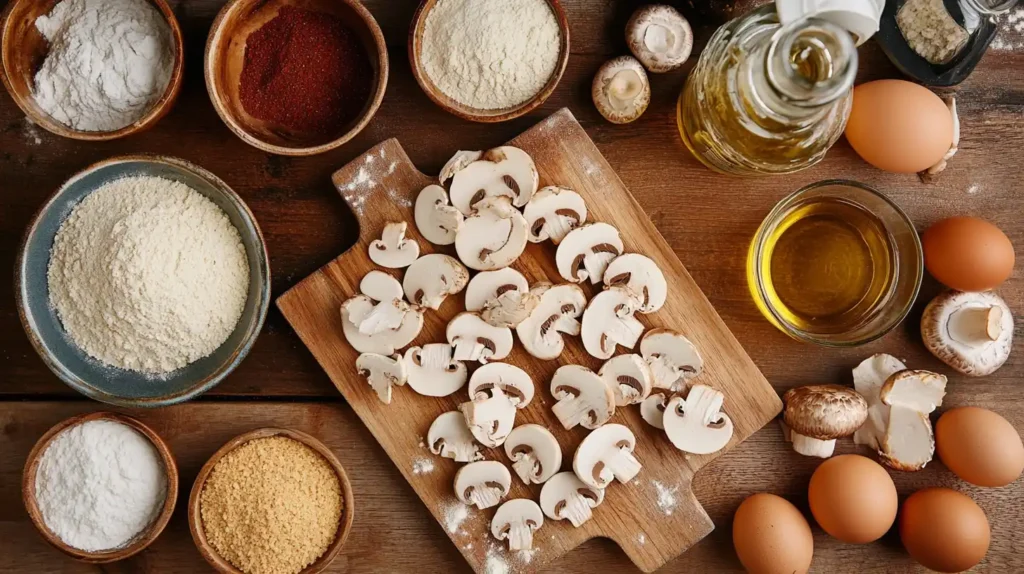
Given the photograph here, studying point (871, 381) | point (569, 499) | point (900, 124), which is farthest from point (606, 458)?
point (900, 124)

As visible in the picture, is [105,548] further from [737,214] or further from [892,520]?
[892,520]

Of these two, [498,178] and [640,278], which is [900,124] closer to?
[640,278]

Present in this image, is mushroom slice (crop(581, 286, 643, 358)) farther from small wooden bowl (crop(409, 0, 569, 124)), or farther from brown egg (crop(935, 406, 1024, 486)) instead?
brown egg (crop(935, 406, 1024, 486))

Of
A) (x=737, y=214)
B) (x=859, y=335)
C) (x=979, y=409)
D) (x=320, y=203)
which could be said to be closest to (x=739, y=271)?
(x=737, y=214)

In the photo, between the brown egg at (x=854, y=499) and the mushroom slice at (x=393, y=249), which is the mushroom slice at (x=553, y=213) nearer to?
the mushroom slice at (x=393, y=249)

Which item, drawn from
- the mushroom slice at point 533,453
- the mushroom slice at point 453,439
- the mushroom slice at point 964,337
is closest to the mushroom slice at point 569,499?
the mushroom slice at point 533,453
